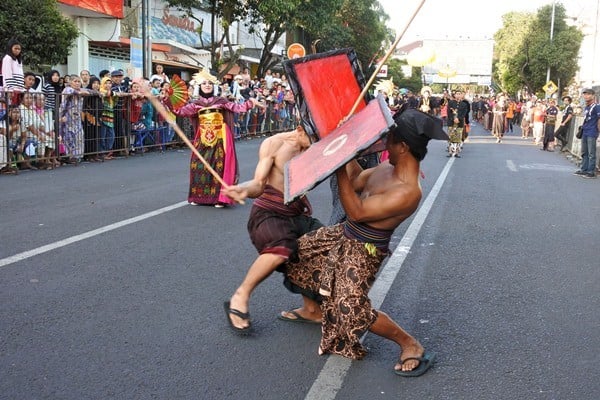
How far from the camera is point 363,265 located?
3.73m

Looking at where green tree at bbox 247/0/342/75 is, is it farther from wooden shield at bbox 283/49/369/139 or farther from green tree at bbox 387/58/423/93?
green tree at bbox 387/58/423/93

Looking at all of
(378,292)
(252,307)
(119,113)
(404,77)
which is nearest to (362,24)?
(119,113)

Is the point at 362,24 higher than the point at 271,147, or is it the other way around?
the point at 362,24

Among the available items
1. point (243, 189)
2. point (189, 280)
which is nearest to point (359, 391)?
point (243, 189)

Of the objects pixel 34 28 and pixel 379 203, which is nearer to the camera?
pixel 379 203

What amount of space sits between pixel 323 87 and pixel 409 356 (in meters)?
1.57

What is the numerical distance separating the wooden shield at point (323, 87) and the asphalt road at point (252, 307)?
135 cm

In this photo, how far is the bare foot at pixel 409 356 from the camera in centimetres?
377

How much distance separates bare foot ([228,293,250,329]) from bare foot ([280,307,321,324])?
1.22 feet

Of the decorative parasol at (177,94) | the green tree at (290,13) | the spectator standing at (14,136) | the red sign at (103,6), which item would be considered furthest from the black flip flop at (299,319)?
the green tree at (290,13)

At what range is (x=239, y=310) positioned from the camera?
14.1ft

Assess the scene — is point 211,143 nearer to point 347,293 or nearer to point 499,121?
point 347,293

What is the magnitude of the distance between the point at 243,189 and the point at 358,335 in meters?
1.11

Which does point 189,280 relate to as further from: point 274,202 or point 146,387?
point 146,387
